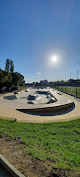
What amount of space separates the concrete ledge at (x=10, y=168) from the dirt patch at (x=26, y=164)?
0.28ft

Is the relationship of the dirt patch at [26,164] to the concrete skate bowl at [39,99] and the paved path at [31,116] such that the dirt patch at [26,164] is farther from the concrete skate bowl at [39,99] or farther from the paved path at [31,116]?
the concrete skate bowl at [39,99]

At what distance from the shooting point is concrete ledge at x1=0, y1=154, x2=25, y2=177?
78.6 inches

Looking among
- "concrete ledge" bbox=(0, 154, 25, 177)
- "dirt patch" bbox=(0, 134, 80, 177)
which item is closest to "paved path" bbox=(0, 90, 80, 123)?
"dirt patch" bbox=(0, 134, 80, 177)

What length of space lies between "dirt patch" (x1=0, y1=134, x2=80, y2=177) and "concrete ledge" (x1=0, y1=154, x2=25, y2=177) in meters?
0.09

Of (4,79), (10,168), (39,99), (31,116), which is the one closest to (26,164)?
(10,168)

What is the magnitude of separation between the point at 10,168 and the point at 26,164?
1.27 feet

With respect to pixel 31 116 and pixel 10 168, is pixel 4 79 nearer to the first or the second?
pixel 31 116

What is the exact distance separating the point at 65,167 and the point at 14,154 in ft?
4.74

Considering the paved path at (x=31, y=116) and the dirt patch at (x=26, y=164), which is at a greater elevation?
the dirt patch at (x=26, y=164)

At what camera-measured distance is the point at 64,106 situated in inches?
445

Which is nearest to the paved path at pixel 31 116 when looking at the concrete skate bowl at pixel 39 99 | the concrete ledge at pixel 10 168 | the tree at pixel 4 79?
the concrete skate bowl at pixel 39 99

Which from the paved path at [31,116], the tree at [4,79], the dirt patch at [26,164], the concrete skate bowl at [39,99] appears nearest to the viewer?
the dirt patch at [26,164]

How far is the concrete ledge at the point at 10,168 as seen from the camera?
1998 mm

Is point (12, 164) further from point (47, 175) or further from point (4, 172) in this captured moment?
point (47, 175)
